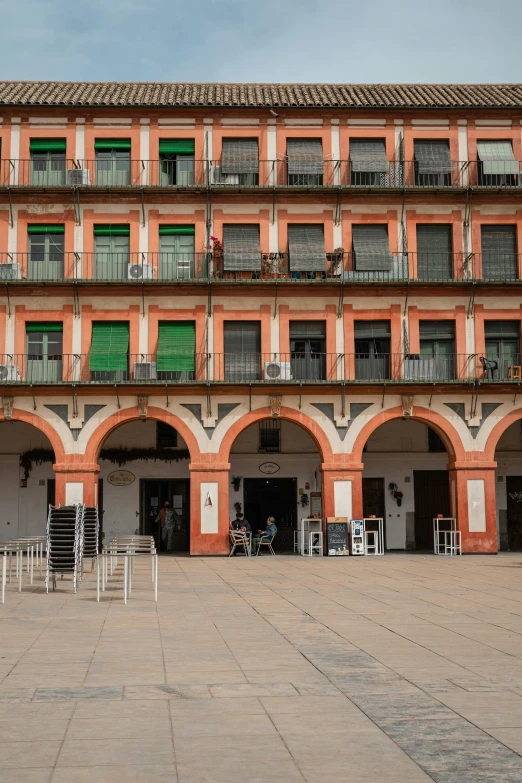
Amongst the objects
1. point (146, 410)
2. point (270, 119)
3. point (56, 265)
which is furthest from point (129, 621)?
point (270, 119)

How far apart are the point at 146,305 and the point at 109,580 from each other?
12.8 m

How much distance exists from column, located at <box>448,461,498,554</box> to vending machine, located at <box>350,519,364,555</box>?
10.7 feet

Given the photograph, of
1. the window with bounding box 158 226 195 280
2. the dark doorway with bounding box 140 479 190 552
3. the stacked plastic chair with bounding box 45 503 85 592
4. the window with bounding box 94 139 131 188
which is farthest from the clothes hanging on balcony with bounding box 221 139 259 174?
the stacked plastic chair with bounding box 45 503 85 592

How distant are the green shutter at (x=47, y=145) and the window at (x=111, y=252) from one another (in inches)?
120

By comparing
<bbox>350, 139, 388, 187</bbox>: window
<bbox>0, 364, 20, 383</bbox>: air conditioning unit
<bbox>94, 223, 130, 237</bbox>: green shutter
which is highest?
<bbox>350, 139, 388, 187</bbox>: window

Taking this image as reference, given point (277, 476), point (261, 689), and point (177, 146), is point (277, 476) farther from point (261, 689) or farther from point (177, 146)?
point (261, 689)

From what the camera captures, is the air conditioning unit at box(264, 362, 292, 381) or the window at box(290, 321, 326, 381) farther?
the window at box(290, 321, 326, 381)

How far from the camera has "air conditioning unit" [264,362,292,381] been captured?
3131 cm

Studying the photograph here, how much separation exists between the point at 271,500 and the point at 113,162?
12.8 m

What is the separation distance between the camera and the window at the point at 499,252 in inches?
1283

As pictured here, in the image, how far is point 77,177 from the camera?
32.2 metres

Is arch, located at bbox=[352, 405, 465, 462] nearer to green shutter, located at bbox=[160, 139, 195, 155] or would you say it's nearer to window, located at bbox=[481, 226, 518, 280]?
window, located at bbox=[481, 226, 518, 280]

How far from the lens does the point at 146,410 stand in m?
31.3

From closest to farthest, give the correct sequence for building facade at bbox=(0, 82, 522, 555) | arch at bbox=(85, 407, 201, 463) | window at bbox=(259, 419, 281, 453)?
arch at bbox=(85, 407, 201, 463) < building facade at bbox=(0, 82, 522, 555) < window at bbox=(259, 419, 281, 453)
